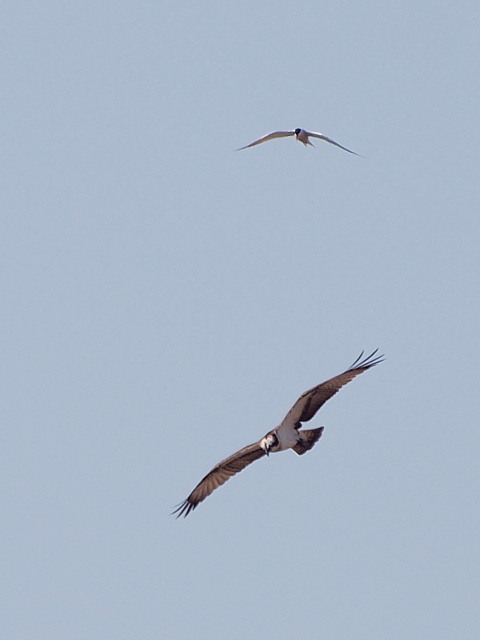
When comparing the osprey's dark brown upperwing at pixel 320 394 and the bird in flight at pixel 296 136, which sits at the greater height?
the bird in flight at pixel 296 136

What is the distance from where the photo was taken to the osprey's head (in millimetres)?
26266

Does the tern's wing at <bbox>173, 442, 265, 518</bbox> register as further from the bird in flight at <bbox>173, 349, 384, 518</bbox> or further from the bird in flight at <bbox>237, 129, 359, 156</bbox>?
the bird in flight at <bbox>237, 129, 359, 156</bbox>

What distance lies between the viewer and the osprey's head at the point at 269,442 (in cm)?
2627

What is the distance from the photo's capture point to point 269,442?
26.5m

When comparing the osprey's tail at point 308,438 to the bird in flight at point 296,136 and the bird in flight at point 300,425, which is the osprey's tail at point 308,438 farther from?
the bird in flight at point 296,136

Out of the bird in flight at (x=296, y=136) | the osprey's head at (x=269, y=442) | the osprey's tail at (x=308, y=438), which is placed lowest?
the osprey's tail at (x=308, y=438)

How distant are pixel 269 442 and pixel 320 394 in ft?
5.23

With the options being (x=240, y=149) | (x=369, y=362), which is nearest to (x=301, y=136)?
(x=240, y=149)

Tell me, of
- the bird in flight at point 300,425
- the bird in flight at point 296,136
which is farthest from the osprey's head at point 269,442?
the bird in flight at point 296,136

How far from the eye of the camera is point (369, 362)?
83.9ft

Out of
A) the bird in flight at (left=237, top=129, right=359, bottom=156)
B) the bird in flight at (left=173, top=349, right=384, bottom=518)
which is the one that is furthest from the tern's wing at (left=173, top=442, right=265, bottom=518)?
the bird in flight at (left=237, top=129, right=359, bottom=156)

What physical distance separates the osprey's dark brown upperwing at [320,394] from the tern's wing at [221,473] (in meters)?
1.66

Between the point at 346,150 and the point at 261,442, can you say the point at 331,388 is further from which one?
the point at 346,150

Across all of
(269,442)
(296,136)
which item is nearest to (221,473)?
(269,442)
